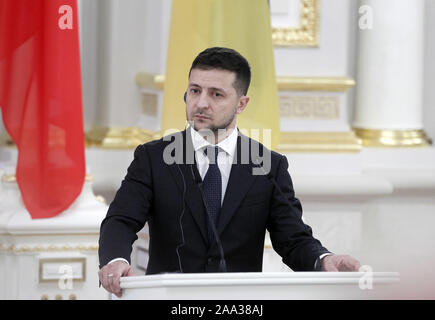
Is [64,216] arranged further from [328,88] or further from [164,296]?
[164,296]

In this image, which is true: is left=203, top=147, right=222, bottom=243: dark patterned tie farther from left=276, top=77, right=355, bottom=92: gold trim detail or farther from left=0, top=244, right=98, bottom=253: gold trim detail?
left=276, top=77, right=355, bottom=92: gold trim detail

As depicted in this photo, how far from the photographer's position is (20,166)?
399cm

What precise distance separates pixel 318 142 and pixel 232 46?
1.46 m

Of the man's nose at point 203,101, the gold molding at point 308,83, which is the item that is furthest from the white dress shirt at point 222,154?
the gold molding at point 308,83

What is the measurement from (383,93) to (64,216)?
7.14ft

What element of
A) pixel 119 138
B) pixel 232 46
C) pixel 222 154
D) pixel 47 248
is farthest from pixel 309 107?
pixel 222 154

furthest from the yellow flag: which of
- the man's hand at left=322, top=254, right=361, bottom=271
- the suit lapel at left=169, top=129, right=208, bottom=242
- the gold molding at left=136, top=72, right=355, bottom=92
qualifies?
the man's hand at left=322, top=254, right=361, bottom=271

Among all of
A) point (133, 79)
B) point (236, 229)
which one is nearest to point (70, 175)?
point (133, 79)

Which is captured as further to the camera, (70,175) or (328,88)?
(328,88)

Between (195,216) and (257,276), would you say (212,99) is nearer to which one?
(195,216)

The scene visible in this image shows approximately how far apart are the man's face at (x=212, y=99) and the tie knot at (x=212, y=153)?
7 cm

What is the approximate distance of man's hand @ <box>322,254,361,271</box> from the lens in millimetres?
1914

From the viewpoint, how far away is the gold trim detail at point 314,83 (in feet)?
15.8
